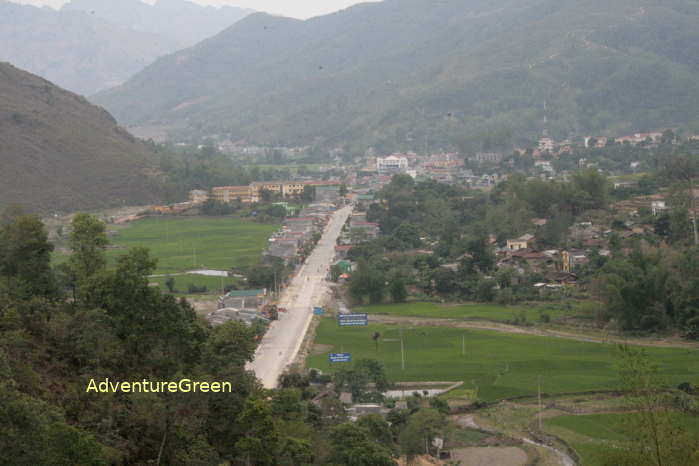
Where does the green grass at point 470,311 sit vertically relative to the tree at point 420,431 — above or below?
below

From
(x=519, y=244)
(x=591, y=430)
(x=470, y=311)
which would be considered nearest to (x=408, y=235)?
(x=519, y=244)

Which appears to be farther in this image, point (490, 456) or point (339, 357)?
point (339, 357)

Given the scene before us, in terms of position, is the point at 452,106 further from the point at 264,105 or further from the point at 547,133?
the point at 264,105

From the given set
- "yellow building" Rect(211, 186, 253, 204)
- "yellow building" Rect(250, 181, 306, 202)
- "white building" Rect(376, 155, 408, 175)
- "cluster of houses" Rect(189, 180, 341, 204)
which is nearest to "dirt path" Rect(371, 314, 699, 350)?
"cluster of houses" Rect(189, 180, 341, 204)

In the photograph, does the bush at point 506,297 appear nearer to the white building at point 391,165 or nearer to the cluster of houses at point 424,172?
the cluster of houses at point 424,172

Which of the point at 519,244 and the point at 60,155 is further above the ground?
the point at 60,155

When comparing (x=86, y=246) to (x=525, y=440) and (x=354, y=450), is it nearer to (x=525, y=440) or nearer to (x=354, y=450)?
(x=354, y=450)

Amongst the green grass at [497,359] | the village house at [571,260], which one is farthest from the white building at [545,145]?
the green grass at [497,359]
